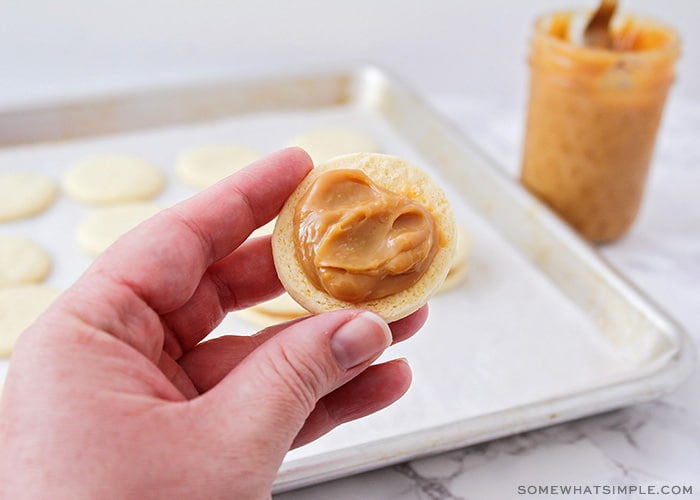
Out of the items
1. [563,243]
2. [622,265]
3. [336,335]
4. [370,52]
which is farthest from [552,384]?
[370,52]

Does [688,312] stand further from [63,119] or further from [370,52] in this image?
[63,119]

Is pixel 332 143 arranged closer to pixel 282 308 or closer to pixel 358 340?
pixel 282 308

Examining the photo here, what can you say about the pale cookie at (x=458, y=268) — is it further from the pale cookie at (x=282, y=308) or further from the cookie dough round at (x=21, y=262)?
the cookie dough round at (x=21, y=262)

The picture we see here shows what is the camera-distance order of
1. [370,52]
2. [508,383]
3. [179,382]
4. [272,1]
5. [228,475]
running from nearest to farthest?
[228,475], [179,382], [508,383], [272,1], [370,52]

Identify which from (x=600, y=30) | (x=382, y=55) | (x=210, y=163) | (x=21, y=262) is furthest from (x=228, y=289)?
(x=382, y=55)

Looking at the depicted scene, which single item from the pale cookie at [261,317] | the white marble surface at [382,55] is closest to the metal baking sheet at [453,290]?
the pale cookie at [261,317]
